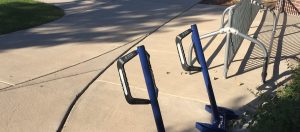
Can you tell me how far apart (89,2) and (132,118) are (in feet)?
21.1

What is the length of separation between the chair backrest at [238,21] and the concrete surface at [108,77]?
28 centimetres

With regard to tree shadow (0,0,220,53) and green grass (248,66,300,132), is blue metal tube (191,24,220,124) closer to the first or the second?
green grass (248,66,300,132)

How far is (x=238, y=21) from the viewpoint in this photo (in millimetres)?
6086

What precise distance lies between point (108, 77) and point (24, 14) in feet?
13.0

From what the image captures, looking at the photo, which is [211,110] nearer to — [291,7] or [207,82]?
[207,82]

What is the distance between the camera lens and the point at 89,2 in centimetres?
1034

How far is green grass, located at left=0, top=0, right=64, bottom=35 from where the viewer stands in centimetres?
782

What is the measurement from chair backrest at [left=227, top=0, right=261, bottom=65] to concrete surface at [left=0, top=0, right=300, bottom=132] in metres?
0.28

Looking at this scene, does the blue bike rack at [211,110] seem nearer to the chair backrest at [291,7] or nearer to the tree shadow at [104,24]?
the tree shadow at [104,24]

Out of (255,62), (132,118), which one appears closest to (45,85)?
(132,118)

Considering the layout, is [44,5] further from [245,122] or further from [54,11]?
[245,122]

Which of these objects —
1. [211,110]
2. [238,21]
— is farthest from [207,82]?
[238,21]

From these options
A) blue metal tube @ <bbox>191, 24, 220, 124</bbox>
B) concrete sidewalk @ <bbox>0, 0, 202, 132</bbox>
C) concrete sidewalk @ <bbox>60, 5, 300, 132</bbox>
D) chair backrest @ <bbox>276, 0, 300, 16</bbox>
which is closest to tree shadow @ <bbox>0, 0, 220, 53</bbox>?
concrete sidewalk @ <bbox>0, 0, 202, 132</bbox>

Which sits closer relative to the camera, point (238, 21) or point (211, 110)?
point (211, 110)
